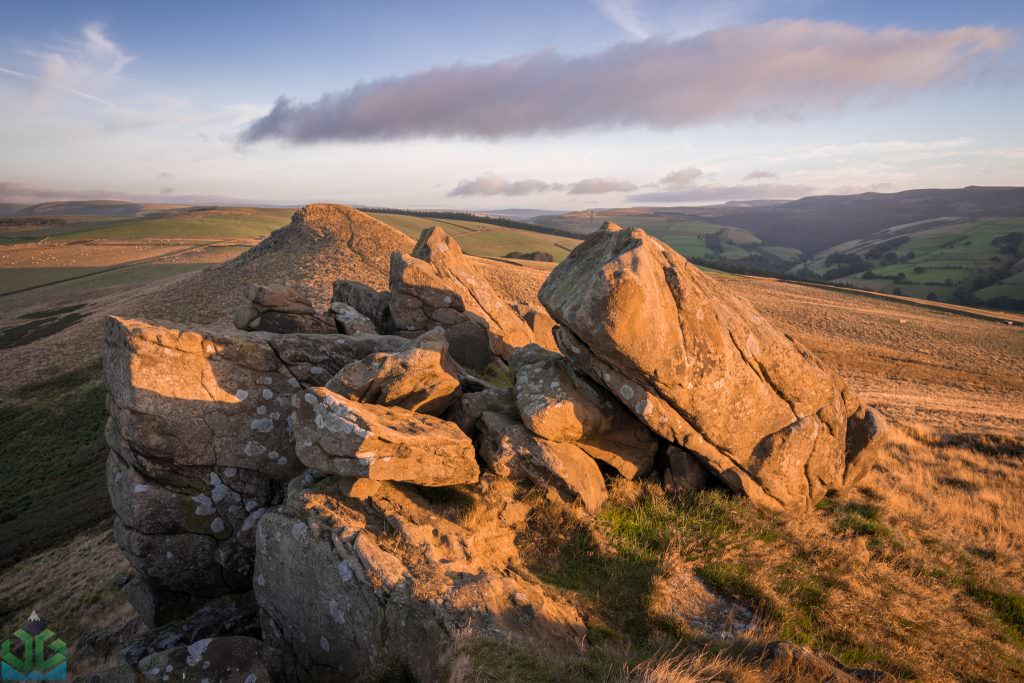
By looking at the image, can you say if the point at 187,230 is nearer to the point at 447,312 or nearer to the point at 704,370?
the point at 447,312

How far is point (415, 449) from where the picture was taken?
35.8ft

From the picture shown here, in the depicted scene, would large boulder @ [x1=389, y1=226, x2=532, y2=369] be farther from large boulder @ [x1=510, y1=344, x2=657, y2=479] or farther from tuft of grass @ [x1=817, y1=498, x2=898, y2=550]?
tuft of grass @ [x1=817, y1=498, x2=898, y2=550]

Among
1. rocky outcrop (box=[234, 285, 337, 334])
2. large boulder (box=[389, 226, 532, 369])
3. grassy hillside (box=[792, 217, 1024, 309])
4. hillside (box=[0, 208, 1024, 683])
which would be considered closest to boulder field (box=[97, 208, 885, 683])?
hillside (box=[0, 208, 1024, 683])

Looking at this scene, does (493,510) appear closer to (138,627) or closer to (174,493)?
(174,493)

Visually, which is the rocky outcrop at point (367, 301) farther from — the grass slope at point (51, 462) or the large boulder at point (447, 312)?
the grass slope at point (51, 462)

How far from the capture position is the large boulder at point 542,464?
478 inches

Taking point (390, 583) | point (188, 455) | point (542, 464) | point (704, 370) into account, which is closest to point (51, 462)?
point (188, 455)

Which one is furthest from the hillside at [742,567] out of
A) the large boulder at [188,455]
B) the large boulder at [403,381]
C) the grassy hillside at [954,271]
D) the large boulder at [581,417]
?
the grassy hillside at [954,271]

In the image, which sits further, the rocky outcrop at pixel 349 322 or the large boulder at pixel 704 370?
the rocky outcrop at pixel 349 322

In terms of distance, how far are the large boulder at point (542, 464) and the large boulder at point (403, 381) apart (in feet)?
6.70

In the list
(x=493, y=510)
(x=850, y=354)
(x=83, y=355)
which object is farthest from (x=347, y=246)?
(x=850, y=354)

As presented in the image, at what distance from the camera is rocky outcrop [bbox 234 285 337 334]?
1797 cm

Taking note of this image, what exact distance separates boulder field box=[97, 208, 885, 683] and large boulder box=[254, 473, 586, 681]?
0.17 ft

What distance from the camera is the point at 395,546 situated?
9594mm
